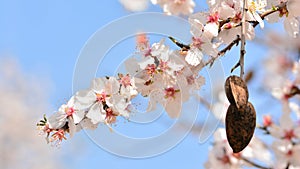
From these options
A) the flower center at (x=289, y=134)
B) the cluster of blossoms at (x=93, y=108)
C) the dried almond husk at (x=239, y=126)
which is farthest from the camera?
the flower center at (x=289, y=134)

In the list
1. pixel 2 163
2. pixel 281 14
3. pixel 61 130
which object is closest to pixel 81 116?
pixel 61 130

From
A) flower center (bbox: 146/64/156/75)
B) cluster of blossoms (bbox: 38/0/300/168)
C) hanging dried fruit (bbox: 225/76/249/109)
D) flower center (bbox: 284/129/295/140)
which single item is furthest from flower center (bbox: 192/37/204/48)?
flower center (bbox: 284/129/295/140)

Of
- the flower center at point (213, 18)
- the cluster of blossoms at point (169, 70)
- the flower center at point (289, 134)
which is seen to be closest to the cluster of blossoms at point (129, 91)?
the cluster of blossoms at point (169, 70)

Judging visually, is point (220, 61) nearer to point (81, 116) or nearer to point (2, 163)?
point (81, 116)

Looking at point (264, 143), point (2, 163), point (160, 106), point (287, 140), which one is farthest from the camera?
point (2, 163)

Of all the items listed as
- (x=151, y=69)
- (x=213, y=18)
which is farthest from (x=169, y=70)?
(x=213, y=18)

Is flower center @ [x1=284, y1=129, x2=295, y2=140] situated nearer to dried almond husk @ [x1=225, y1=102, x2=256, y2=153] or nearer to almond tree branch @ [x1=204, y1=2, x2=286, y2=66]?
almond tree branch @ [x1=204, y1=2, x2=286, y2=66]

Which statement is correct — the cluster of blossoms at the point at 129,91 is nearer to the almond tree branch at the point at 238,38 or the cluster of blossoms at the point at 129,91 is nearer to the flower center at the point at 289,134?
the almond tree branch at the point at 238,38

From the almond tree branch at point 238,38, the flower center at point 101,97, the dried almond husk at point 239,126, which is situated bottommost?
the dried almond husk at point 239,126
